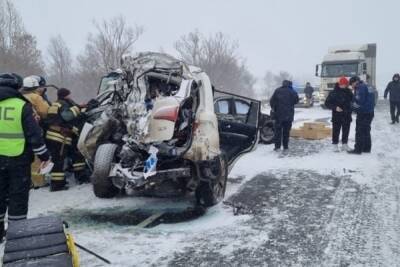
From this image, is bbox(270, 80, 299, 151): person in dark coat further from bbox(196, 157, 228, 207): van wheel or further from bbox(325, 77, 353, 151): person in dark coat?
bbox(196, 157, 228, 207): van wheel

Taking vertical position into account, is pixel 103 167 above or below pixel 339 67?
below

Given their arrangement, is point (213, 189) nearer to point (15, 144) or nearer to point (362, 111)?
point (15, 144)

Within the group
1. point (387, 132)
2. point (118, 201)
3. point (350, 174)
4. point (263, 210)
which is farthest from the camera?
point (387, 132)

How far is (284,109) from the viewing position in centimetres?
977

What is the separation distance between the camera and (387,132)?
42.3ft

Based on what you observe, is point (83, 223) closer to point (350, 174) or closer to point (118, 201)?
point (118, 201)

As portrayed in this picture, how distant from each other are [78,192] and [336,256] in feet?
13.9

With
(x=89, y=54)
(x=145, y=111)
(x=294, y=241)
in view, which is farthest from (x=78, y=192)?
(x=89, y=54)

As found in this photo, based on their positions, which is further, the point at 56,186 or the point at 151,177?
the point at 56,186

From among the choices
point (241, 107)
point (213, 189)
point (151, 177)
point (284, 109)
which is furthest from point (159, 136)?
point (284, 109)

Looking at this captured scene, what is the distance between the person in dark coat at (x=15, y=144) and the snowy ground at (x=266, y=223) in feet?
2.58

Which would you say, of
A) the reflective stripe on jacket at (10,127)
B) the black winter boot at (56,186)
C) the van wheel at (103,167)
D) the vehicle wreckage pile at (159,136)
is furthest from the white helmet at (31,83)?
the reflective stripe on jacket at (10,127)

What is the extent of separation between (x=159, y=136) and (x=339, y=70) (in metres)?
18.4

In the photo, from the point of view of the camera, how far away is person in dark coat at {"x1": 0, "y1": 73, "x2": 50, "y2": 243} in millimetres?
4418
